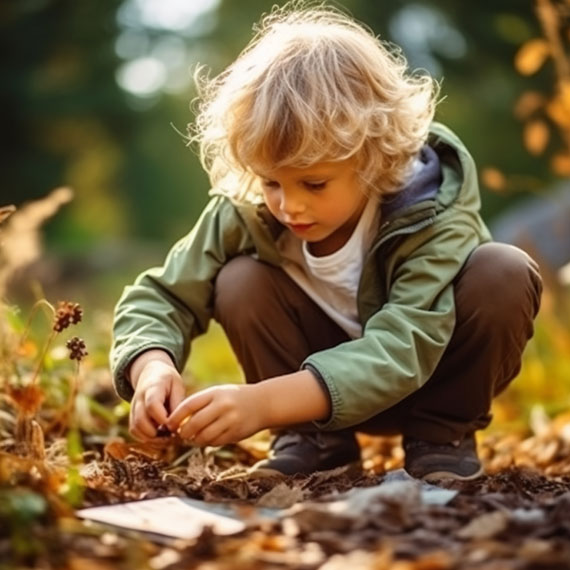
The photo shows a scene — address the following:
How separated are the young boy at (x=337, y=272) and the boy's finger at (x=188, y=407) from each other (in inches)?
3.2

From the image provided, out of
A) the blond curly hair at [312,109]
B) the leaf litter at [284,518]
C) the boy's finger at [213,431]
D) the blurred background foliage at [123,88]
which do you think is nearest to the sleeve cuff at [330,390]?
the leaf litter at [284,518]

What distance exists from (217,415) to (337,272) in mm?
592

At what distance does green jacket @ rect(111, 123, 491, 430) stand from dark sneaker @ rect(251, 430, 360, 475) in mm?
313

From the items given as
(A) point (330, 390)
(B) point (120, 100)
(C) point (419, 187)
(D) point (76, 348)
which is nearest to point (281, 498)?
(A) point (330, 390)

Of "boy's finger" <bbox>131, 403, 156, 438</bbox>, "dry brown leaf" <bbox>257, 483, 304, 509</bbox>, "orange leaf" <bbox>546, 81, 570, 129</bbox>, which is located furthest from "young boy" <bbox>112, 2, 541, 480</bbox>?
"orange leaf" <bbox>546, 81, 570, 129</bbox>

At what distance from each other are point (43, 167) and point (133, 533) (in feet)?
37.6

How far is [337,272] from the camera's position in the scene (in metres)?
2.68

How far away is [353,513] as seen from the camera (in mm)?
1767

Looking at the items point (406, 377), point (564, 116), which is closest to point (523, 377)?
point (564, 116)

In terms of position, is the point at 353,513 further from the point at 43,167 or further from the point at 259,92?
the point at 43,167

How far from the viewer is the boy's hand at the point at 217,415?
2211mm

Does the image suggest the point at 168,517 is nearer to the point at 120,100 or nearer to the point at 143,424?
the point at 143,424

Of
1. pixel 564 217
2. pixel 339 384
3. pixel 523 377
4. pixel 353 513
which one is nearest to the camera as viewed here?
pixel 353 513

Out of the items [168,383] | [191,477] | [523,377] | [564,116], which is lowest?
[523,377]
